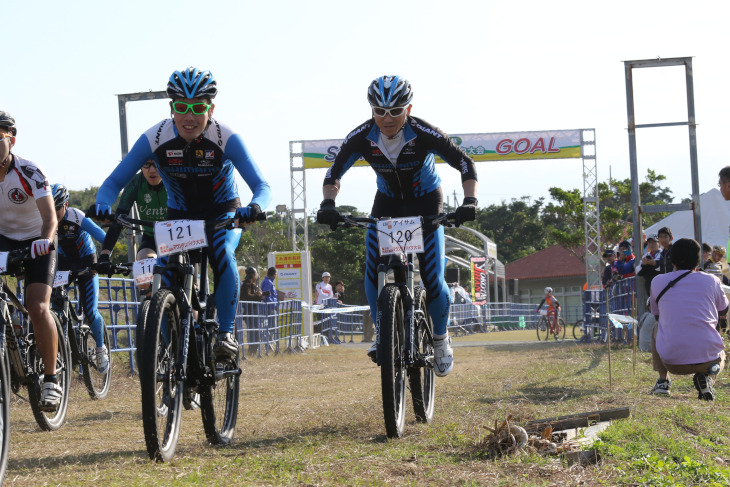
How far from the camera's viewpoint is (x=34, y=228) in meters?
6.24

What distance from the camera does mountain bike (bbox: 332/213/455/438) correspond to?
17.4ft

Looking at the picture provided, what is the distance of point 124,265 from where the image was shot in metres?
8.27

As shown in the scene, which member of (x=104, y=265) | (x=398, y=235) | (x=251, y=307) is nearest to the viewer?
(x=398, y=235)

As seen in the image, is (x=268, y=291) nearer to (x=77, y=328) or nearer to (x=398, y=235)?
(x=77, y=328)

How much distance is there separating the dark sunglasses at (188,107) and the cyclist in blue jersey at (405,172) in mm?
979

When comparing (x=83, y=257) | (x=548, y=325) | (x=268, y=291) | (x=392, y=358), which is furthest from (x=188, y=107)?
(x=548, y=325)

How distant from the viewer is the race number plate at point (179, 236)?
4.96m

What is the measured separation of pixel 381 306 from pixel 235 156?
4.16 ft

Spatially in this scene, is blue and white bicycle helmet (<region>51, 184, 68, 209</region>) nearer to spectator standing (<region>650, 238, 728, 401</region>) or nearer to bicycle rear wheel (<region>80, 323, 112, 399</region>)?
bicycle rear wheel (<region>80, 323, 112, 399</region>)

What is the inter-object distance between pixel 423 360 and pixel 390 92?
Answer: 1715 millimetres

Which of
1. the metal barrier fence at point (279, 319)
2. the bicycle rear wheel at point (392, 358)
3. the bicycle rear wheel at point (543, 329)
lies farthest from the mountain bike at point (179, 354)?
the bicycle rear wheel at point (543, 329)

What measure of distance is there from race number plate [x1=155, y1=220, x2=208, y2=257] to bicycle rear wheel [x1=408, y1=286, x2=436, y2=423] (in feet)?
5.11

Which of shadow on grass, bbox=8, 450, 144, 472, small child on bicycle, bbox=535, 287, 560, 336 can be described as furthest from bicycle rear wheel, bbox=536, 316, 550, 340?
shadow on grass, bbox=8, 450, 144, 472

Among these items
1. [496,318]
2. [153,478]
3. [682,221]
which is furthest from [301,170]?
[153,478]
